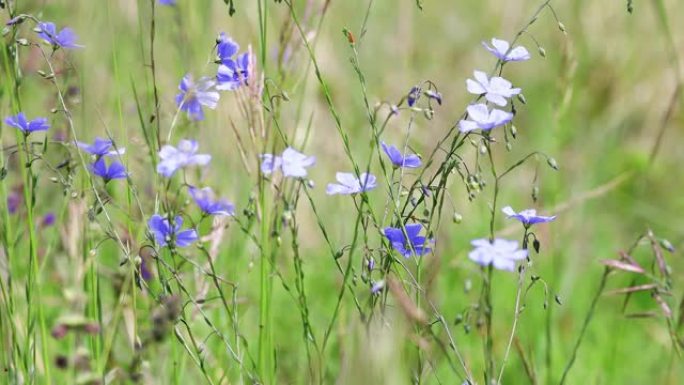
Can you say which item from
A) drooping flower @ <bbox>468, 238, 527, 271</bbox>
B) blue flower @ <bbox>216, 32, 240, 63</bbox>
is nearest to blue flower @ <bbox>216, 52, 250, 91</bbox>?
blue flower @ <bbox>216, 32, 240, 63</bbox>

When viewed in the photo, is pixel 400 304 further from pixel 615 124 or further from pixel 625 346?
pixel 615 124

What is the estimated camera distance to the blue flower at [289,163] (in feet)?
4.72

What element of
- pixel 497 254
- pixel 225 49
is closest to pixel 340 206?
pixel 225 49

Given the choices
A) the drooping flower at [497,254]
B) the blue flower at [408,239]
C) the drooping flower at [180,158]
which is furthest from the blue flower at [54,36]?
the drooping flower at [497,254]

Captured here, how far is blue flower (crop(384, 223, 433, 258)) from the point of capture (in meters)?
1.52

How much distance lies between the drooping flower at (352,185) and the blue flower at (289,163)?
Result: 0.17 ft

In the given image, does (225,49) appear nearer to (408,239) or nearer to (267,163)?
(267,163)

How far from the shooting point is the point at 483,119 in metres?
1.41

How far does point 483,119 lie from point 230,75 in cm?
41

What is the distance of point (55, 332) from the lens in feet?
5.41

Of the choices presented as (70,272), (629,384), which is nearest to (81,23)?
(70,272)

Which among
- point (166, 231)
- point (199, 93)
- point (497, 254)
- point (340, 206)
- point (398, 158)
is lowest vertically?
point (497, 254)

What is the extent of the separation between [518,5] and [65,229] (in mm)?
2745

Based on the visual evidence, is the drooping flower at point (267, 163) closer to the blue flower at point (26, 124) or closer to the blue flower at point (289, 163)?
the blue flower at point (289, 163)
